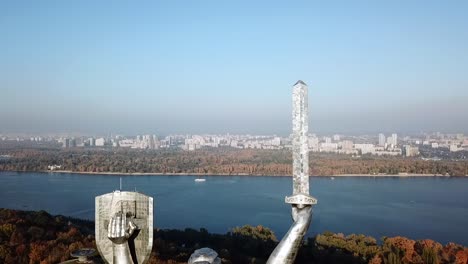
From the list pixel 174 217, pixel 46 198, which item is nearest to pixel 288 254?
pixel 174 217

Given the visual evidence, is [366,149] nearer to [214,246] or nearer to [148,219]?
[214,246]

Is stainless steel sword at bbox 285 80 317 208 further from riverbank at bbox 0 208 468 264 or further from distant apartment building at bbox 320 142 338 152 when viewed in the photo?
distant apartment building at bbox 320 142 338 152

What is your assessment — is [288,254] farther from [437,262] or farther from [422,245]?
[422,245]

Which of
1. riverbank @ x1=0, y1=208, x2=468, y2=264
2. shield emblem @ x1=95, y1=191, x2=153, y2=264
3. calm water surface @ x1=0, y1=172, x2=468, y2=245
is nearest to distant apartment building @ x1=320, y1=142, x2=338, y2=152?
calm water surface @ x1=0, y1=172, x2=468, y2=245

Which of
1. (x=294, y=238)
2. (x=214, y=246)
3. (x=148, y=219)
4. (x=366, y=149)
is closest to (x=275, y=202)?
(x=214, y=246)

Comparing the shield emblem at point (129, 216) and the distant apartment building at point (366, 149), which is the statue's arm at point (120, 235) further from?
the distant apartment building at point (366, 149)
